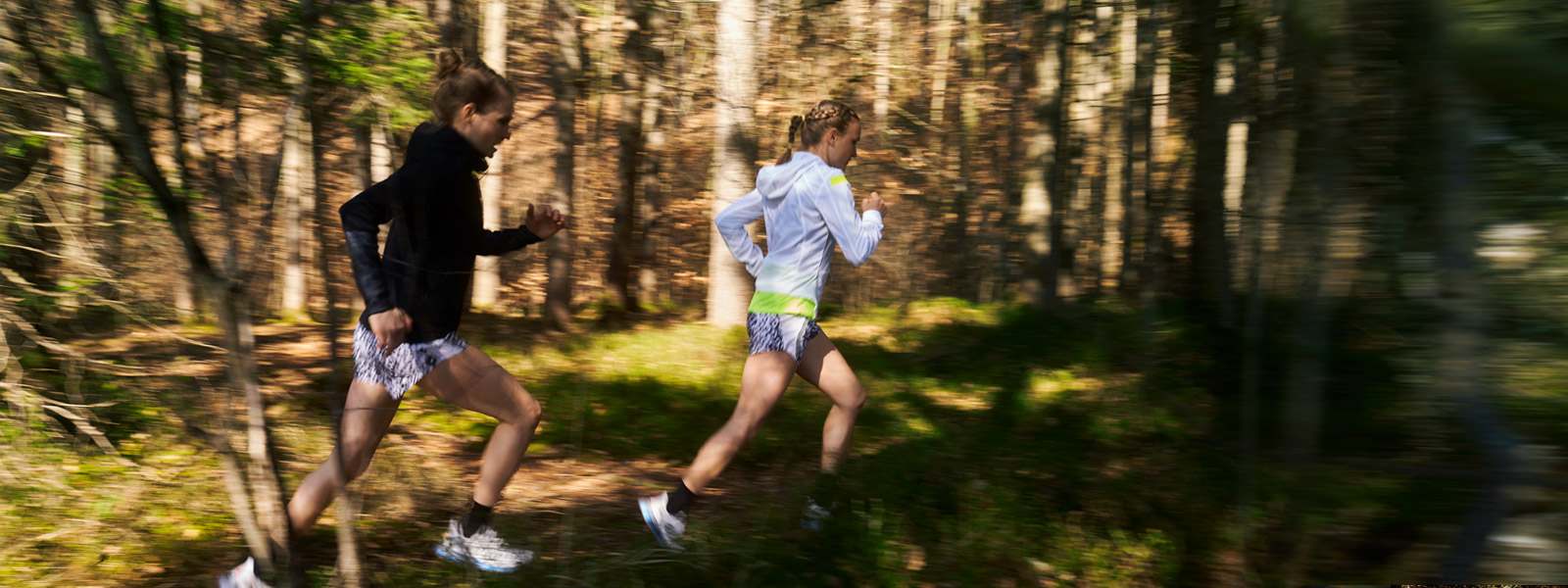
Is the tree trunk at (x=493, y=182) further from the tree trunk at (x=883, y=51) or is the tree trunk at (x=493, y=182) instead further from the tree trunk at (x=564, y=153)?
the tree trunk at (x=883, y=51)

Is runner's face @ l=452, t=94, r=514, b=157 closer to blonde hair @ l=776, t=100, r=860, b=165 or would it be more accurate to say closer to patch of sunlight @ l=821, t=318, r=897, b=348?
blonde hair @ l=776, t=100, r=860, b=165

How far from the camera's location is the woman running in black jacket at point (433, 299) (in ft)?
9.61

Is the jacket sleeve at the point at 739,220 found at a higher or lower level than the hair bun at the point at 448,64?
lower

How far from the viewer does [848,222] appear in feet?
12.2

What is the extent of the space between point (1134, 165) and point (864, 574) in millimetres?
4612

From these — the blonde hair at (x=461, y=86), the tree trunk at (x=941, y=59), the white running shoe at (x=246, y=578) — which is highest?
the tree trunk at (x=941, y=59)

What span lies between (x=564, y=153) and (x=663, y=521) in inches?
254

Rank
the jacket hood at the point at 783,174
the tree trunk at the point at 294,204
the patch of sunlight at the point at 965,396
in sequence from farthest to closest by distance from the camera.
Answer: the patch of sunlight at the point at 965,396 < the jacket hood at the point at 783,174 < the tree trunk at the point at 294,204

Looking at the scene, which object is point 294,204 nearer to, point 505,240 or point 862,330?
point 505,240

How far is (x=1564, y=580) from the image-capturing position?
92.0 inches

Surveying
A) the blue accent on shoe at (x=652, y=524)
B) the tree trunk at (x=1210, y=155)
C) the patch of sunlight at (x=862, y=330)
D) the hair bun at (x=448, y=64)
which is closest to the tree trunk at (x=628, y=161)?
the patch of sunlight at (x=862, y=330)

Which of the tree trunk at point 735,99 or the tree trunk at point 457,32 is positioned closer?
the tree trunk at point 457,32

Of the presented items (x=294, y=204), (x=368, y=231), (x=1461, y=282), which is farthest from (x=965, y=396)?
(x=368, y=231)

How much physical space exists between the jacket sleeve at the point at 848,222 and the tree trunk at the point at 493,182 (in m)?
5.92
